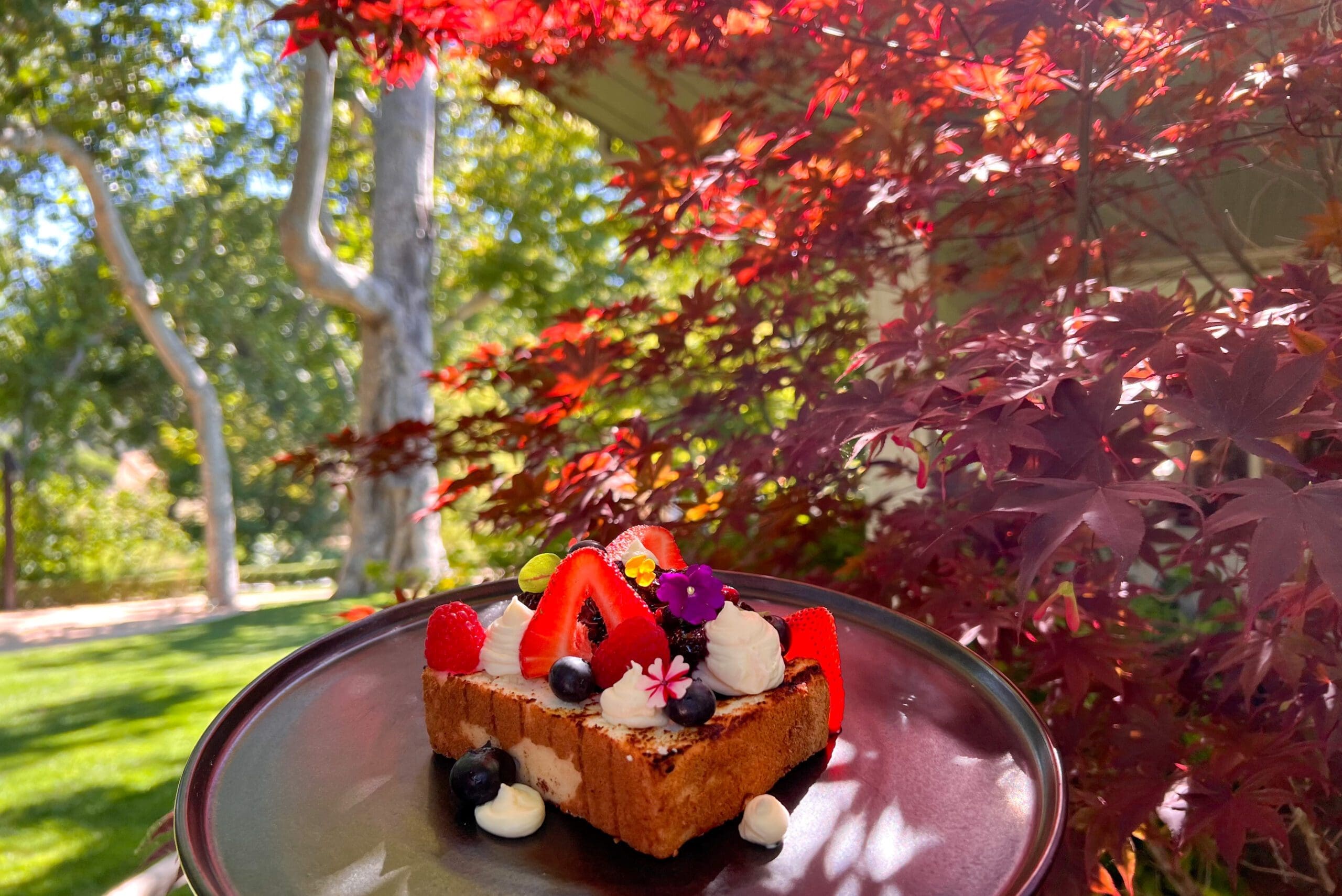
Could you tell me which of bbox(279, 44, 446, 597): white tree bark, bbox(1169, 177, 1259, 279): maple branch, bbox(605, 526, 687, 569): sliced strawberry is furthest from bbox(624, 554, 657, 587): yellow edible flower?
bbox(279, 44, 446, 597): white tree bark

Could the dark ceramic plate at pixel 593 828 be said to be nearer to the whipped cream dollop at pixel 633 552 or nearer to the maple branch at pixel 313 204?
the whipped cream dollop at pixel 633 552

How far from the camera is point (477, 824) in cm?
96

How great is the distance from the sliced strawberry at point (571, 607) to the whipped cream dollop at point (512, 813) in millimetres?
192

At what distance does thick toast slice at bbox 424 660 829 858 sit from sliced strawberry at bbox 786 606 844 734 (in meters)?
0.01

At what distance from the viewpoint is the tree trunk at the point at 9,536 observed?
9.61m

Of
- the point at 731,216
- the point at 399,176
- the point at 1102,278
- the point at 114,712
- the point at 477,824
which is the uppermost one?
the point at 399,176

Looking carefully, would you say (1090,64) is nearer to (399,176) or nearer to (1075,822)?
(1075,822)

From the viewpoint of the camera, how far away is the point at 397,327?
7.17 m

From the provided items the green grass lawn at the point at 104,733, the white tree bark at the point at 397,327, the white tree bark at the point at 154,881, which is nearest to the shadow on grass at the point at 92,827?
the green grass lawn at the point at 104,733

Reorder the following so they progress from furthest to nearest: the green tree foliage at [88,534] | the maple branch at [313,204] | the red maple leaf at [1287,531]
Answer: the green tree foliage at [88,534]
the maple branch at [313,204]
the red maple leaf at [1287,531]

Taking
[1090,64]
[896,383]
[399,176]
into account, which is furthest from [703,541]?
[399,176]

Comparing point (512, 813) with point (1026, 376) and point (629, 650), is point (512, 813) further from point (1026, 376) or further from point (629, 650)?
point (1026, 376)

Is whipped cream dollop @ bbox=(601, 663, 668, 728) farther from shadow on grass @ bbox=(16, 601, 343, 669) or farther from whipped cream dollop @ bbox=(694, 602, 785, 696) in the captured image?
shadow on grass @ bbox=(16, 601, 343, 669)

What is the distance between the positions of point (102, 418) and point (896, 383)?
14.3 meters
